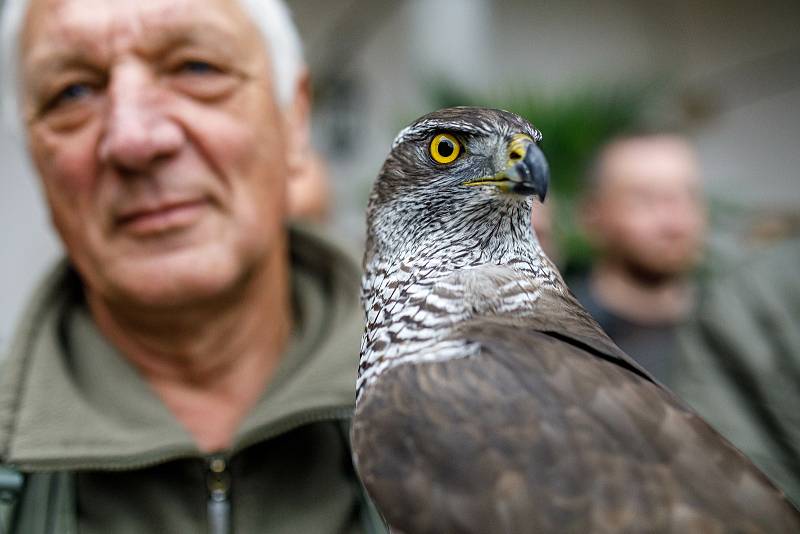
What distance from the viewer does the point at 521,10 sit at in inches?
313

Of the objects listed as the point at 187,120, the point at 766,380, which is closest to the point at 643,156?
the point at 766,380

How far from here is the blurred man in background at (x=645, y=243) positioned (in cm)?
391

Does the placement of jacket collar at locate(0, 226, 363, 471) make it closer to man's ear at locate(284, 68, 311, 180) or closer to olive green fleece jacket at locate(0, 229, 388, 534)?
olive green fleece jacket at locate(0, 229, 388, 534)

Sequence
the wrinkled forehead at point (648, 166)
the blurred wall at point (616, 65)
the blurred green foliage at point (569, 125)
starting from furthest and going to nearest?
1. the blurred wall at point (616, 65)
2. the blurred green foliage at point (569, 125)
3. the wrinkled forehead at point (648, 166)

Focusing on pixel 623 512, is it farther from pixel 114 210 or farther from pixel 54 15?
pixel 54 15

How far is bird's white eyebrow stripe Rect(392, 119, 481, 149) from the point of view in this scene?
1.46 m

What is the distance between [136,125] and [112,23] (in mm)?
253

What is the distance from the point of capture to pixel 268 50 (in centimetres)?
221

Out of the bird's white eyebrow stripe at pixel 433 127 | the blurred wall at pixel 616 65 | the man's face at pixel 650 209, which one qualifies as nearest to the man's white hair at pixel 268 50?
the bird's white eyebrow stripe at pixel 433 127

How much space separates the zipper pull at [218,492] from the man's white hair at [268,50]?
992 millimetres

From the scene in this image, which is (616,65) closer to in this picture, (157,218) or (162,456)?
(157,218)

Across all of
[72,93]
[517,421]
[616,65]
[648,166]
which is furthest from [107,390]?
[616,65]

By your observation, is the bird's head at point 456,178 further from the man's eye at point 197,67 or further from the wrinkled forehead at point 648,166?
the wrinkled forehead at point 648,166

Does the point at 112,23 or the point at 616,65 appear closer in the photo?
the point at 112,23
